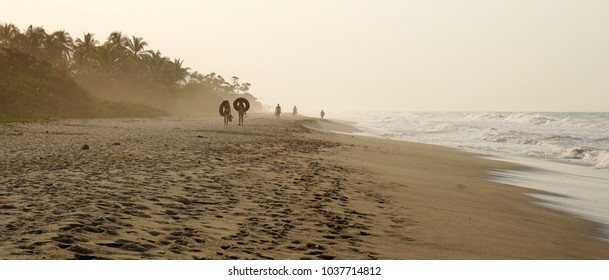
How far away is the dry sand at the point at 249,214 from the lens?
5.01 m

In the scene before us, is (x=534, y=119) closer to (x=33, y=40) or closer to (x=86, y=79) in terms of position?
(x=86, y=79)

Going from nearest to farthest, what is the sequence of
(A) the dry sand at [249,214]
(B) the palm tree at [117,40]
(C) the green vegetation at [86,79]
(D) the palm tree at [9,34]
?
(A) the dry sand at [249,214]
(C) the green vegetation at [86,79]
(D) the palm tree at [9,34]
(B) the palm tree at [117,40]

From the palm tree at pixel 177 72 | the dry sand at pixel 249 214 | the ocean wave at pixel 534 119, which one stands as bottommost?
the dry sand at pixel 249 214

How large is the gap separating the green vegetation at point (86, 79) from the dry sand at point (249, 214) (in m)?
28.4

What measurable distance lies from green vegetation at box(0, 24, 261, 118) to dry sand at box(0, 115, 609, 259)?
2843 centimetres

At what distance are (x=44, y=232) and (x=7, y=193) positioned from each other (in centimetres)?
256

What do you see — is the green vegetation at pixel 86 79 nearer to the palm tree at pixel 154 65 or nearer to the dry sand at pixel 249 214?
the palm tree at pixel 154 65

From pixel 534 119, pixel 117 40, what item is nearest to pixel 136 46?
pixel 117 40

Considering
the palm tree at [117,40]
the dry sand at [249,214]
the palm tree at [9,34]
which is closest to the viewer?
the dry sand at [249,214]

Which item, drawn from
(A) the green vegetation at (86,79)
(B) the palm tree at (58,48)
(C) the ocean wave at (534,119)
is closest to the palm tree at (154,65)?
(A) the green vegetation at (86,79)

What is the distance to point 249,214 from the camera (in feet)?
22.1

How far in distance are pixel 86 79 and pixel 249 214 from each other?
2275 inches

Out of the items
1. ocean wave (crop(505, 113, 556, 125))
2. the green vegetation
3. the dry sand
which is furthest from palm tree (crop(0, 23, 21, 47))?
ocean wave (crop(505, 113, 556, 125))

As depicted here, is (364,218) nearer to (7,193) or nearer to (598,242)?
A: (598,242)
